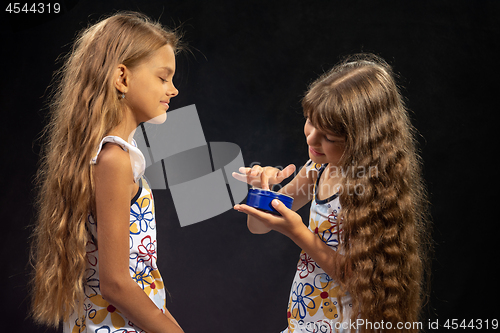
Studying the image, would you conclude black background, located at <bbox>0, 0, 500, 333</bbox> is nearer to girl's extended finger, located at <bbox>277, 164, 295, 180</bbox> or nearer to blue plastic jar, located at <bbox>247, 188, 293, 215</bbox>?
girl's extended finger, located at <bbox>277, 164, 295, 180</bbox>

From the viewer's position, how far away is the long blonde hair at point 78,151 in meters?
0.69

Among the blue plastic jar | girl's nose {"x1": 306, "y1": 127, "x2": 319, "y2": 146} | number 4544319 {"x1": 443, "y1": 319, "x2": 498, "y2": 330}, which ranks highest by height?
girl's nose {"x1": 306, "y1": 127, "x2": 319, "y2": 146}

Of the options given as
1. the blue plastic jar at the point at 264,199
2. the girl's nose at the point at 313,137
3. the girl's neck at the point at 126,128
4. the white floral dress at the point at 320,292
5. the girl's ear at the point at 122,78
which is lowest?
the white floral dress at the point at 320,292

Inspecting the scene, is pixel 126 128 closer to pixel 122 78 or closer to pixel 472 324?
pixel 122 78

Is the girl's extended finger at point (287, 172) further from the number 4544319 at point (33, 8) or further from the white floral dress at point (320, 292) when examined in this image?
the number 4544319 at point (33, 8)

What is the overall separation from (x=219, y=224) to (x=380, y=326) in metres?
0.87

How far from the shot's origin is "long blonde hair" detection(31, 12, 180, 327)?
69 centimetres

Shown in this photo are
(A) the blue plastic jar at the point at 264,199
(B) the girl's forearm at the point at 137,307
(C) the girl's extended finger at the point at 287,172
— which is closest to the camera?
(B) the girl's forearm at the point at 137,307

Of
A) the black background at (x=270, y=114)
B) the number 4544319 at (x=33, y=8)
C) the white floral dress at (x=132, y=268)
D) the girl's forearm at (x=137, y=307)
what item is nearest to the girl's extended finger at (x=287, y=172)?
the white floral dress at (x=132, y=268)

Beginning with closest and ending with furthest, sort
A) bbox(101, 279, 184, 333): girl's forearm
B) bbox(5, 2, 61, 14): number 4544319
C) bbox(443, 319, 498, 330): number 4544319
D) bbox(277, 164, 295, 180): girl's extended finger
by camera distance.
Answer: bbox(101, 279, 184, 333): girl's forearm → bbox(277, 164, 295, 180): girl's extended finger → bbox(5, 2, 61, 14): number 4544319 → bbox(443, 319, 498, 330): number 4544319

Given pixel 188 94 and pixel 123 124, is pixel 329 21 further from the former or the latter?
pixel 123 124

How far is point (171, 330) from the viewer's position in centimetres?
68

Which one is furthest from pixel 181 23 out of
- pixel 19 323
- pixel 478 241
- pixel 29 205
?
pixel 478 241

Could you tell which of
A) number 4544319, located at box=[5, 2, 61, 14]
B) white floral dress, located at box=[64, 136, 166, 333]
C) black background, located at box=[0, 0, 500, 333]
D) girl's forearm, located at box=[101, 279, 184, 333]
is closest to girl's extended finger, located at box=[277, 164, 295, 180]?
white floral dress, located at box=[64, 136, 166, 333]
